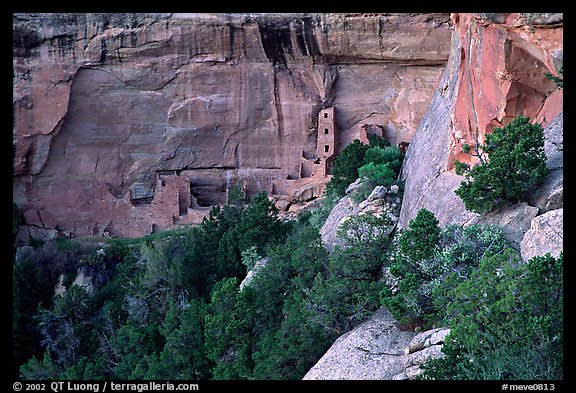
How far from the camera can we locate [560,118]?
663 inches

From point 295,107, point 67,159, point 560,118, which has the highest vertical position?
point 560,118

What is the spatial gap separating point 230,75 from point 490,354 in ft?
72.9

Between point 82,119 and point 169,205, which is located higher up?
point 82,119

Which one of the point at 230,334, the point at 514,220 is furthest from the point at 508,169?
the point at 230,334

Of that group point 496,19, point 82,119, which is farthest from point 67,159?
point 496,19

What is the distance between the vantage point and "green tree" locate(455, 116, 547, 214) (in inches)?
629

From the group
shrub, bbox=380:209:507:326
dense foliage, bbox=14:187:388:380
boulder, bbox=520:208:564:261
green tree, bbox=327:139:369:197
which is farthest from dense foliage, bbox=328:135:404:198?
boulder, bbox=520:208:564:261

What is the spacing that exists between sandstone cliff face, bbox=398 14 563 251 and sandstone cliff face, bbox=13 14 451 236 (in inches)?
342

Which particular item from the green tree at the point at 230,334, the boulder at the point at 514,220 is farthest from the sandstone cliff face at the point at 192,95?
the boulder at the point at 514,220

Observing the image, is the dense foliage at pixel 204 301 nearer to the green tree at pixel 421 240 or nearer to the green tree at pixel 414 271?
the green tree at pixel 414 271

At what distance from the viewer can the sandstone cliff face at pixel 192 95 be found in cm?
3083

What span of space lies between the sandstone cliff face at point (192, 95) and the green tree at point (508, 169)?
43.1 ft

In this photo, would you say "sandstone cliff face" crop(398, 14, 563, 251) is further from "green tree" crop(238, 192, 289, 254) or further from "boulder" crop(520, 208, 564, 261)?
"green tree" crop(238, 192, 289, 254)
